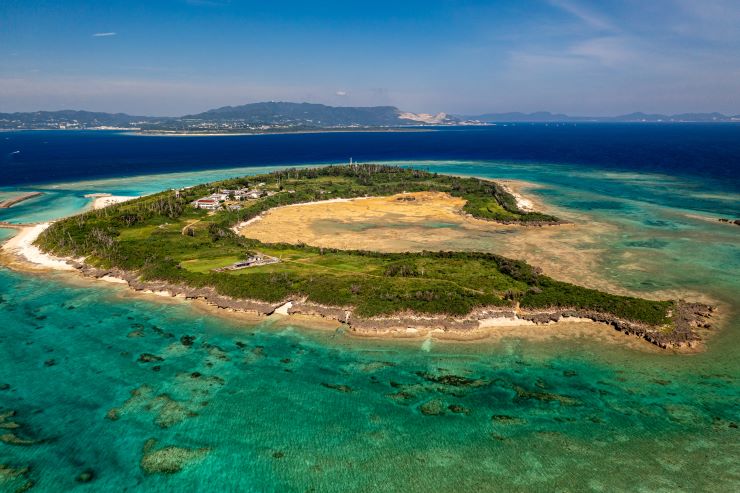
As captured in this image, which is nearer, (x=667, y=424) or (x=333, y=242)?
(x=667, y=424)

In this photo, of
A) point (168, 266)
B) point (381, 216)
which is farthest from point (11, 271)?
point (381, 216)

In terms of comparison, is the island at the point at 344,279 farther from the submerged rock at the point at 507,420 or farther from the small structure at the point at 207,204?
the submerged rock at the point at 507,420

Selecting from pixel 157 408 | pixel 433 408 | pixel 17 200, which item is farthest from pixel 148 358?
pixel 17 200

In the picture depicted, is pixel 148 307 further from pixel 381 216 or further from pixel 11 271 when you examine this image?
pixel 381 216

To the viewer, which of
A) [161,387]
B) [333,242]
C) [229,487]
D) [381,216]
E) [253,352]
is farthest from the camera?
[381,216]

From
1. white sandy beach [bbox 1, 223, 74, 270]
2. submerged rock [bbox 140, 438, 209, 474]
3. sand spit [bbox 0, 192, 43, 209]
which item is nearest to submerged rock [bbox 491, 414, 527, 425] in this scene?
submerged rock [bbox 140, 438, 209, 474]

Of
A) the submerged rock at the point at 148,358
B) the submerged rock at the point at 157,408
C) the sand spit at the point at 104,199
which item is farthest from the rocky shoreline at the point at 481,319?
the sand spit at the point at 104,199

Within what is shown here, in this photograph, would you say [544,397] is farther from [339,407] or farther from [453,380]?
[339,407]
